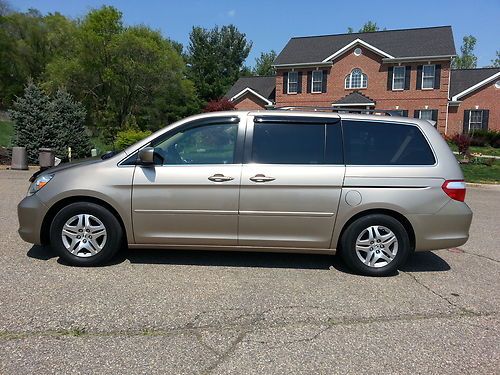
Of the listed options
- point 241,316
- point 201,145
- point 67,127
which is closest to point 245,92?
point 67,127

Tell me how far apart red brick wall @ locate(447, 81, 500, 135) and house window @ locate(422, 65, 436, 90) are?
3.04 meters

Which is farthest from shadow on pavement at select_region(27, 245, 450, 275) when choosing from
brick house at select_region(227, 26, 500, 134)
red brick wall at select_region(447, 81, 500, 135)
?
red brick wall at select_region(447, 81, 500, 135)

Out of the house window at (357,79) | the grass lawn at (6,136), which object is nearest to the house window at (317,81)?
the house window at (357,79)

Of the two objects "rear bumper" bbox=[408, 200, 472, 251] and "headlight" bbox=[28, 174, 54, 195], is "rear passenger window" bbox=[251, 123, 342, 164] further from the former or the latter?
"headlight" bbox=[28, 174, 54, 195]

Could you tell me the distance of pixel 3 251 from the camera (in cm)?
490

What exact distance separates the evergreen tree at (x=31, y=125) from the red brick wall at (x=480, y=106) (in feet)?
94.1

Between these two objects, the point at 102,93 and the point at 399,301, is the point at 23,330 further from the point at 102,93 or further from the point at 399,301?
the point at 102,93

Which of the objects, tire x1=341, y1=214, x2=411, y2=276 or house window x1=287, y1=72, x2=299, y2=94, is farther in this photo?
house window x1=287, y1=72, x2=299, y2=94

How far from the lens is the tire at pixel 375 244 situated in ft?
14.4

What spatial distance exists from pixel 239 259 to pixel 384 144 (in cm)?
223

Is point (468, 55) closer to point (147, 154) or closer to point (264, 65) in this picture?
point (264, 65)

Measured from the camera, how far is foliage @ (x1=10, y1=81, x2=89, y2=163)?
48.9 feet

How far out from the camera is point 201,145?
4480 millimetres

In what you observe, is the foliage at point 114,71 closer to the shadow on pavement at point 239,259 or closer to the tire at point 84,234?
the shadow on pavement at point 239,259
